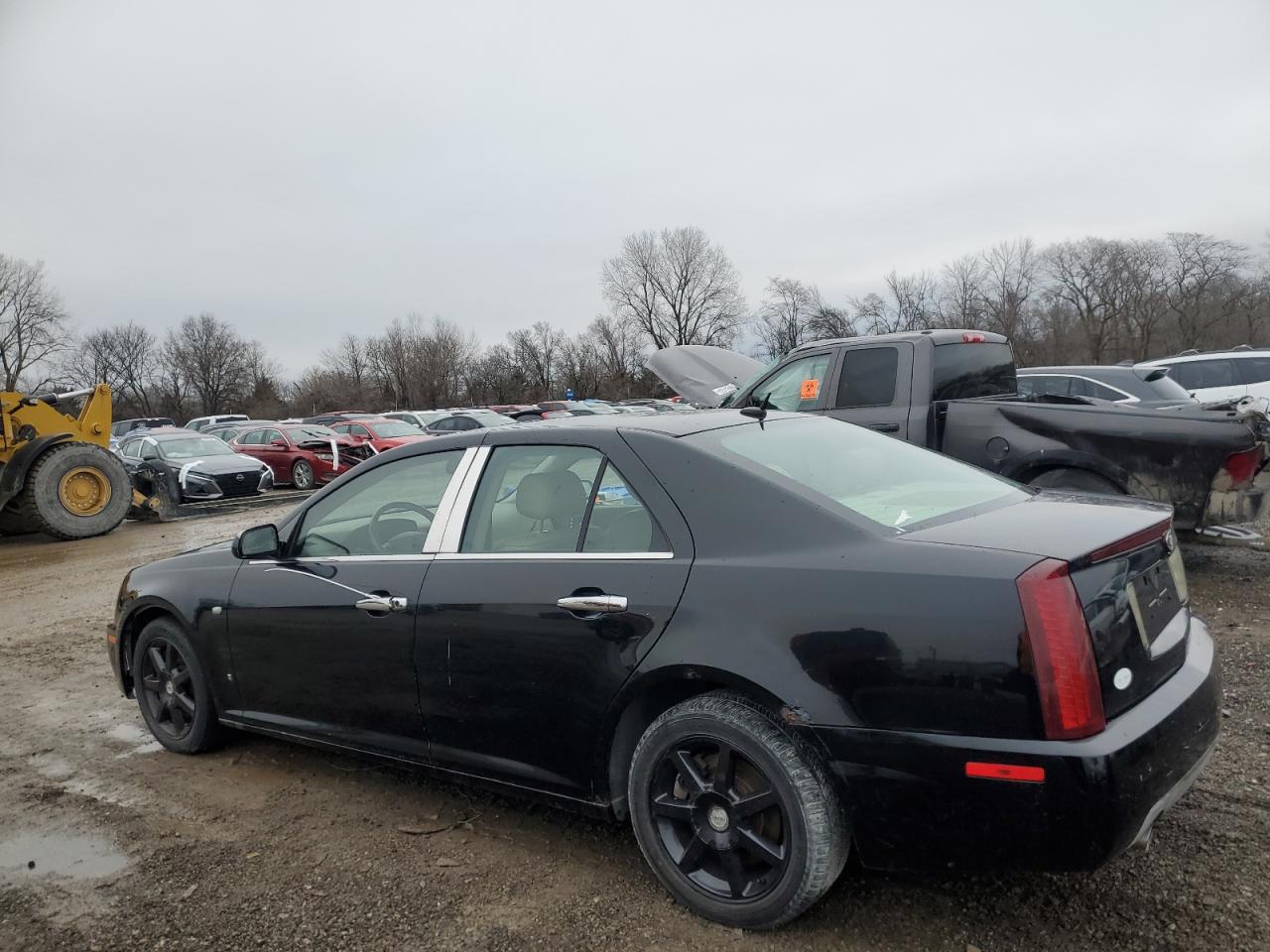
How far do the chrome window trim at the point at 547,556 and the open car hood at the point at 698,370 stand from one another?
7344 millimetres

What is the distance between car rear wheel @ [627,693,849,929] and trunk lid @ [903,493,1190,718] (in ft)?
2.42

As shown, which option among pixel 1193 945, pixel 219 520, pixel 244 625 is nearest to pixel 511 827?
pixel 244 625

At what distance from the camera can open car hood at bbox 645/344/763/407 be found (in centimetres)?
1054

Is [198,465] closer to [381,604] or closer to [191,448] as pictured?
[191,448]

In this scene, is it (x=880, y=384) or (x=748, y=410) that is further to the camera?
(x=880, y=384)

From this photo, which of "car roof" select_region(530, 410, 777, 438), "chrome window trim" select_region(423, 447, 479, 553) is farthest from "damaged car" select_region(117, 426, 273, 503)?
"car roof" select_region(530, 410, 777, 438)

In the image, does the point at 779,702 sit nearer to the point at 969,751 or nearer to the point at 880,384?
the point at 969,751

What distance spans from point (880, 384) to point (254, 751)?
5029 millimetres

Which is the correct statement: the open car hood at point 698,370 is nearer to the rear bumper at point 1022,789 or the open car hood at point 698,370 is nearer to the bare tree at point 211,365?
the rear bumper at point 1022,789

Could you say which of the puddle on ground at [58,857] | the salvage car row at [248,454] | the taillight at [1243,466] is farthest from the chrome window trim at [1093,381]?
the puddle on ground at [58,857]

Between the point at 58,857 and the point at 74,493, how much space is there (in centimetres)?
1102

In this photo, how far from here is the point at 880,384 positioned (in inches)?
266

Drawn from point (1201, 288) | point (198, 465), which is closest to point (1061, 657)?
point (198, 465)

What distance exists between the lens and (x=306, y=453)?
1936 centimetres
